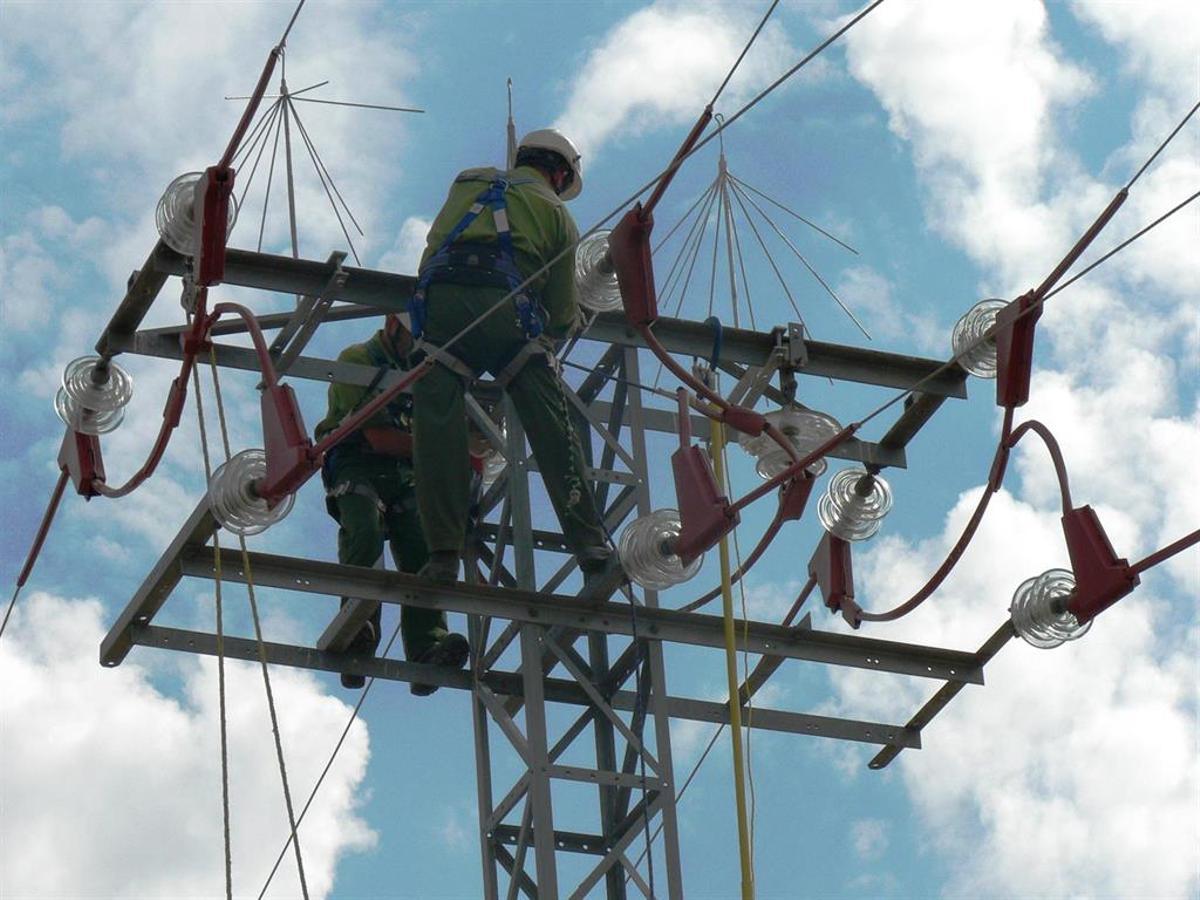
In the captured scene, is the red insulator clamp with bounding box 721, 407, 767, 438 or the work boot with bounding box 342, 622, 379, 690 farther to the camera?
the work boot with bounding box 342, 622, 379, 690

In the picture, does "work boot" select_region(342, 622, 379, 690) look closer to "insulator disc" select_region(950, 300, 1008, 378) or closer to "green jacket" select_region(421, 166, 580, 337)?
"green jacket" select_region(421, 166, 580, 337)

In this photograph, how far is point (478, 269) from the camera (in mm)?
11867

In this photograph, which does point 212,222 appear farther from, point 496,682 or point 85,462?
point 496,682

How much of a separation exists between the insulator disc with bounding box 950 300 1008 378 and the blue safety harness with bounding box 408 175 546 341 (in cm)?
176

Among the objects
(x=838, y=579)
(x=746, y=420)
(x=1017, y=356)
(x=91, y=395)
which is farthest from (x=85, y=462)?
(x=1017, y=356)

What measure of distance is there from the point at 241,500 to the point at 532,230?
211 cm

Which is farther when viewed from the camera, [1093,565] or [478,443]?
[478,443]

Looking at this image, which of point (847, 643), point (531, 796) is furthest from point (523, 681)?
point (847, 643)

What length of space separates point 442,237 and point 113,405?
1553mm

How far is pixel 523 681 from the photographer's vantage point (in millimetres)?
11617

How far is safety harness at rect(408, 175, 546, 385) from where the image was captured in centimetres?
1178

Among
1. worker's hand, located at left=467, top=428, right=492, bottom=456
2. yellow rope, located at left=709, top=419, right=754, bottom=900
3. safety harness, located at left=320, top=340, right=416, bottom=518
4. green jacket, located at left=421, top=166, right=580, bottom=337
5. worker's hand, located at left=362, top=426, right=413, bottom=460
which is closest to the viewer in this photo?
yellow rope, located at left=709, top=419, right=754, bottom=900

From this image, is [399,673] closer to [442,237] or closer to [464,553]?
[464,553]

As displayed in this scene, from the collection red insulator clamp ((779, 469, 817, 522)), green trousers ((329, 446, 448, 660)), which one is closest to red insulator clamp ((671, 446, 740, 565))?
red insulator clamp ((779, 469, 817, 522))
